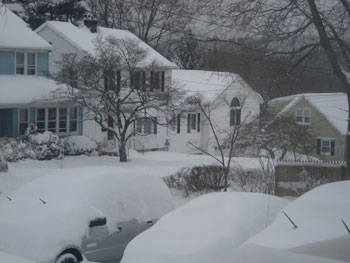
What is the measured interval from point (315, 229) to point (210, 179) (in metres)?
11.2

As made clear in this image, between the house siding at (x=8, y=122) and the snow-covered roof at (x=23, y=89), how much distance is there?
0.88 meters

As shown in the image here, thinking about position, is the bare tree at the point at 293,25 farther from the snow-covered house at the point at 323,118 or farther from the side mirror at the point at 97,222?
the snow-covered house at the point at 323,118

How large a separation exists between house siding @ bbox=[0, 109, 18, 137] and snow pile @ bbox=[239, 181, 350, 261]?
80.9 feet

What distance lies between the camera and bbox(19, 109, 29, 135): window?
30.2m

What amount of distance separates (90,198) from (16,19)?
2638cm

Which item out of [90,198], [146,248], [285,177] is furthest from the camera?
[285,177]

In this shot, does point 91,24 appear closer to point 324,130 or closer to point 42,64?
point 42,64

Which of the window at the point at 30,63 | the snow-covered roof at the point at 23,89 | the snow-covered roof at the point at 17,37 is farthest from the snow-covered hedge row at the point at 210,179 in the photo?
the window at the point at 30,63

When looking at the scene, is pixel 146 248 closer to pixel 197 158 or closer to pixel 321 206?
pixel 321 206

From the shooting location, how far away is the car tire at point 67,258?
8.09 meters

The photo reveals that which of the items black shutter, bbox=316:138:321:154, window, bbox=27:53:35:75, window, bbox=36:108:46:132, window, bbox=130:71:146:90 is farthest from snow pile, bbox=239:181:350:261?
window, bbox=27:53:35:75

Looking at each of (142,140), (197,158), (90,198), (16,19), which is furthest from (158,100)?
(90,198)

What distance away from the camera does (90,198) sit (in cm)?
877

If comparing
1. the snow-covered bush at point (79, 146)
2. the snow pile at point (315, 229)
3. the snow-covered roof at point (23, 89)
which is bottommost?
the snow-covered bush at point (79, 146)
